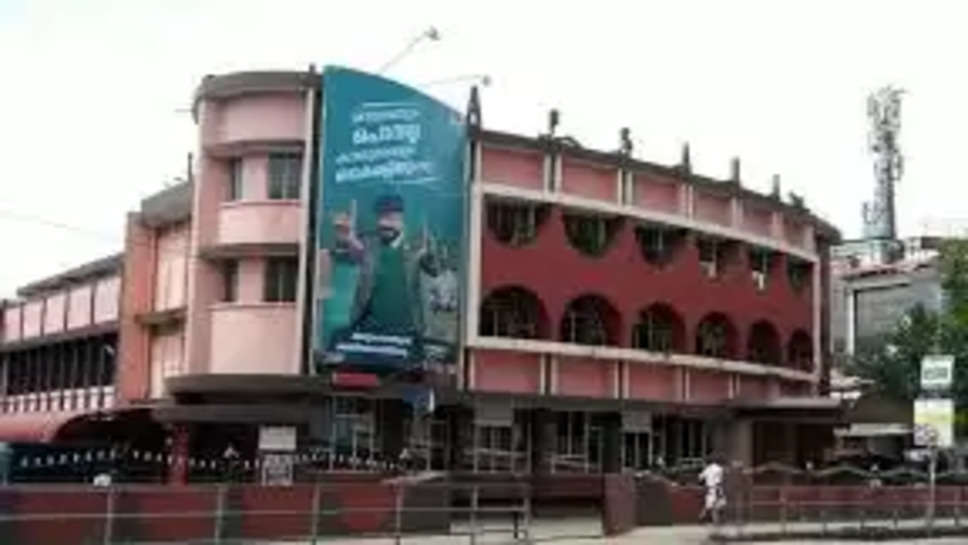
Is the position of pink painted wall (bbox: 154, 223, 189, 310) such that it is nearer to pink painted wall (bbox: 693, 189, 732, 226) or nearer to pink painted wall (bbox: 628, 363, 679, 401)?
pink painted wall (bbox: 628, 363, 679, 401)

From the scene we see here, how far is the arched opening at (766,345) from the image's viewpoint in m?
55.9

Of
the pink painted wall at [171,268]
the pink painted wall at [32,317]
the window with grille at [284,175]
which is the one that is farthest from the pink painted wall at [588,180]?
the pink painted wall at [32,317]

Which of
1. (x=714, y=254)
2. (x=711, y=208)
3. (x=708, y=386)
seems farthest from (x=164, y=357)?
(x=714, y=254)

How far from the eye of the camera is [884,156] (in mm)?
98312

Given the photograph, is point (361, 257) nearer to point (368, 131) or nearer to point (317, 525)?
point (368, 131)

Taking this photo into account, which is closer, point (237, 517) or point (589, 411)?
point (237, 517)

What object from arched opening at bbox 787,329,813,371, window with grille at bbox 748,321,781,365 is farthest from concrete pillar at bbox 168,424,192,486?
arched opening at bbox 787,329,813,371

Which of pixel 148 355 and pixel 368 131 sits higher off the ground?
pixel 368 131

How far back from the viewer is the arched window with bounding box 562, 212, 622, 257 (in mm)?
48438

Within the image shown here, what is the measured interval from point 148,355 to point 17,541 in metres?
27.9

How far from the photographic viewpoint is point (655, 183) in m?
50.6

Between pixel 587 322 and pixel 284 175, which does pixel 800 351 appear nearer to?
pixel 587 322

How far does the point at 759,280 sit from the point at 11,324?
30622 mm

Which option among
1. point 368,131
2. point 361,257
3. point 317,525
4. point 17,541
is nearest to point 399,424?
point 361,257
